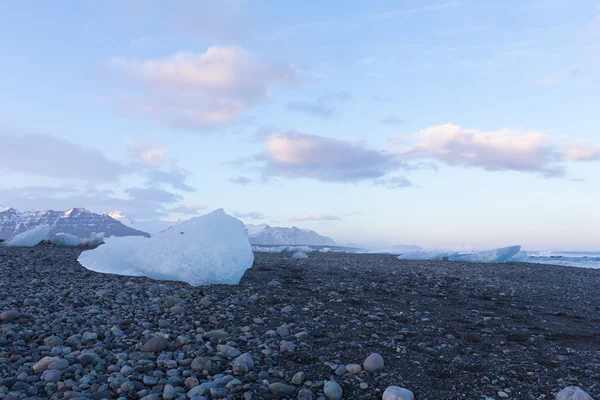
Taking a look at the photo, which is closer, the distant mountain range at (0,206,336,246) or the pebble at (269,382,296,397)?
the pebble at (269,382,296,397)

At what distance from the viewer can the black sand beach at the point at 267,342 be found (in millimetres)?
3248

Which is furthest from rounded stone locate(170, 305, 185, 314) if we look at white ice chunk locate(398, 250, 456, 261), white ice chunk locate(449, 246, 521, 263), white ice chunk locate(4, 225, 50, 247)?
white ice chunk locate(449, 246, 521, 263)

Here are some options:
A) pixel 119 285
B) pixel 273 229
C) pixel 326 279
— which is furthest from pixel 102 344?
pixel 273 229

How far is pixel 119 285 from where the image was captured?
256 inches

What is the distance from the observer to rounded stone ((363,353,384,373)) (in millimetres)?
3615

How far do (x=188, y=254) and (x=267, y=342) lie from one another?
11.4ft

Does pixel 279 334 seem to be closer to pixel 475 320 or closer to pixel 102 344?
pixel 102 344

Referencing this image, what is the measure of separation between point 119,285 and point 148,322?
2.19m

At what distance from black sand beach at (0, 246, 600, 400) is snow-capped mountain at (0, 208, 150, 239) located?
17084 centimetres

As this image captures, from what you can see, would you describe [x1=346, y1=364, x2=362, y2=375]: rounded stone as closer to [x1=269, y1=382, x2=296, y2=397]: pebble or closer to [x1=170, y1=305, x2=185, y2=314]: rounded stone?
[x1=269, y1=382, x2=296, y2=397]: pebble

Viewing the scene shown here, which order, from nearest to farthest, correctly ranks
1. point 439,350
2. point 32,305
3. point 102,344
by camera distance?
point 102,344 → point 439,350 → point 32,305

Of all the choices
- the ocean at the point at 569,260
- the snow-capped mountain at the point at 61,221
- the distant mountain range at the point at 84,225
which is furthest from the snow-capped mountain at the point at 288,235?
the ocean at the point at 569,260

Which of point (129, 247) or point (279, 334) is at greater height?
point (129, 247)

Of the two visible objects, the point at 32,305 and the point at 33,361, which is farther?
the point at 32,305
